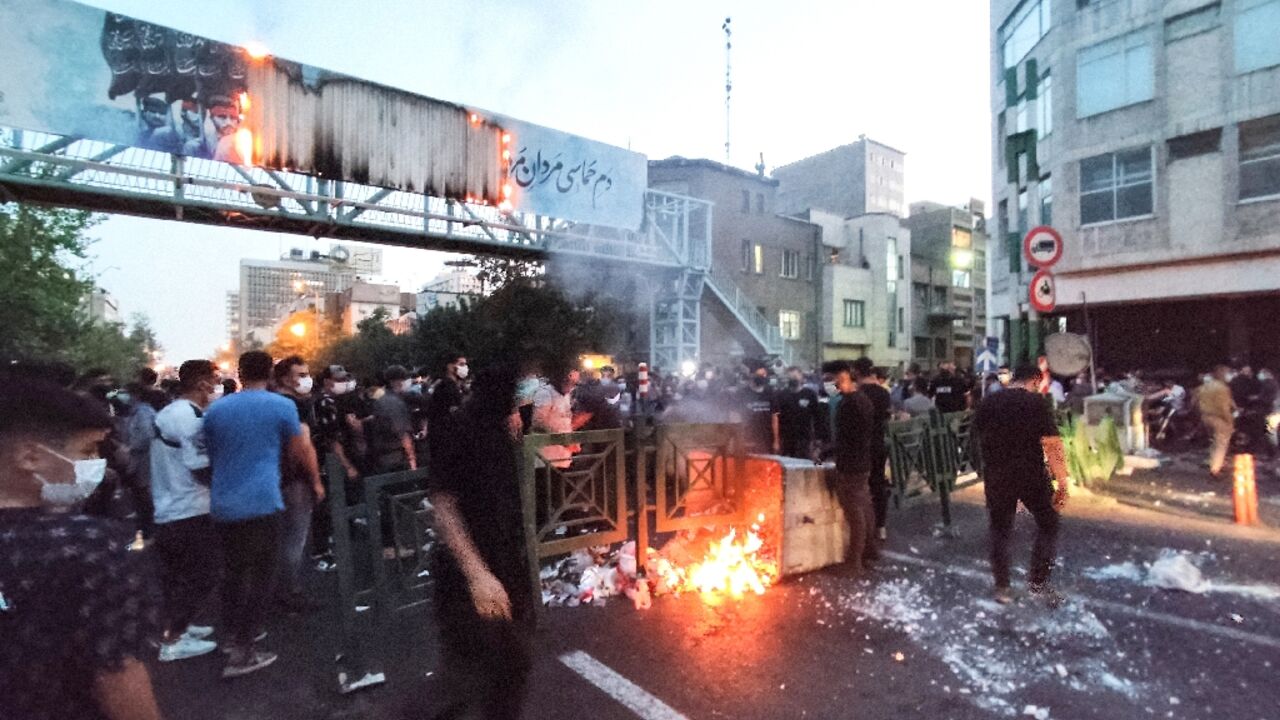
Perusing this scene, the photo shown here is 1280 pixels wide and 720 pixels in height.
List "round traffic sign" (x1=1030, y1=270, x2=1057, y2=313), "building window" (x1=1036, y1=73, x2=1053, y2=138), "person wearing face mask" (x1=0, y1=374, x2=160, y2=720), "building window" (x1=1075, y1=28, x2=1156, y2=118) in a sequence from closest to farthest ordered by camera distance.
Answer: "person wearing face mask" (x1=0, y1=374, x2=160, y2=720) → "round traffic sign" (x1=1030, y1=270, x2=1057, y2=313) → "building window" (x1=1075, y1=28, x2=1156, y2=118) → "building window" (x1=1036, y1=73, x2=1053, y2=138)

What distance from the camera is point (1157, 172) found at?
17.1 metres

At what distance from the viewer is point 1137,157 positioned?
17391mm

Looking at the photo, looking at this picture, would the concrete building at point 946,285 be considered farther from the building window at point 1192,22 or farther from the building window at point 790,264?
the building window at point 1192,22

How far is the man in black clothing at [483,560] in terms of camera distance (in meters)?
2.74

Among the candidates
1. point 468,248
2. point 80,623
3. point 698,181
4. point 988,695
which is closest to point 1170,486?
point 988,695

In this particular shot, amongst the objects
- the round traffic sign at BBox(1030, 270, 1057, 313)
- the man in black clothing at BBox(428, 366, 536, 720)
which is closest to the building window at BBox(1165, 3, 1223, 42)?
the round traffic sign at BBox(1030, 270, 1057, 313)

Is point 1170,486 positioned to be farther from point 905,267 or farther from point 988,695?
point 905,267

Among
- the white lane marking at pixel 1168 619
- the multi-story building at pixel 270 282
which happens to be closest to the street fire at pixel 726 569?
the white lane marking at pixel 1168 619

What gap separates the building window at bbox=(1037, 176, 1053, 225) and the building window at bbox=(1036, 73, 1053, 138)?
130 centimetres

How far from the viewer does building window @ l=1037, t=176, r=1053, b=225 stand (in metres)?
19.9

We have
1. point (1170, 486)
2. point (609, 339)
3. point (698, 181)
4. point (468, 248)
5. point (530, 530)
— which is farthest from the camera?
point (698, 181)

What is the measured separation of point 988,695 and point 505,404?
9.85ft

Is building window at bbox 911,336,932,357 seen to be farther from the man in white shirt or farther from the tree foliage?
the man in white shirt

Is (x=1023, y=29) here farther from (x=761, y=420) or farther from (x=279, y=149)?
(x=279, y=149)
